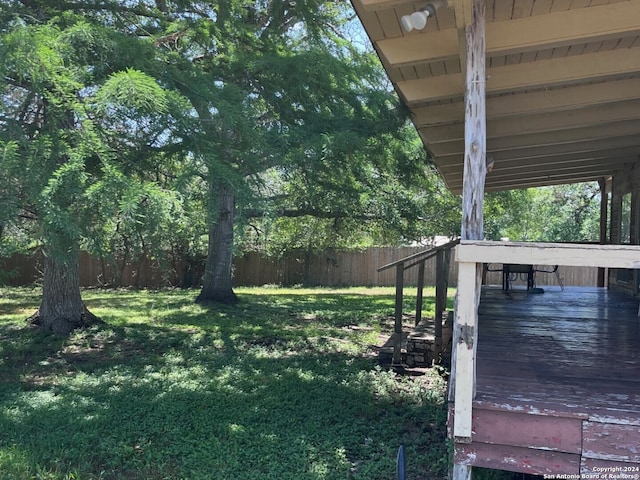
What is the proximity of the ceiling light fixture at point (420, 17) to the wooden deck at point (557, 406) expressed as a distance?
196 cm

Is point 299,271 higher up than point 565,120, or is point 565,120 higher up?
point 565,120

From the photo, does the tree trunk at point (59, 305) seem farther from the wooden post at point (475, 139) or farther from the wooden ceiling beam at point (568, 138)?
the wooden post at point (475, 139)

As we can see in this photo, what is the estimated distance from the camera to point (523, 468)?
267 cm

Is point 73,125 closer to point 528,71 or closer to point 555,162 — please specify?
point 528,71

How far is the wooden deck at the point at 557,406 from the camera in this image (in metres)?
2.60

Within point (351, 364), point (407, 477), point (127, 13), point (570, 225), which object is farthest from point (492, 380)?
point (570, 225)

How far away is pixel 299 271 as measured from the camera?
2084cm

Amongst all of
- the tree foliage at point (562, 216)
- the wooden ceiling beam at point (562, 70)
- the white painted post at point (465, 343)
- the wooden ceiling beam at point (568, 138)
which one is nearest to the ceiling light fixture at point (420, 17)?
the wooden ceiling beam at point (562, 70)

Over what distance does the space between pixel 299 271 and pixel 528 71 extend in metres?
17.2

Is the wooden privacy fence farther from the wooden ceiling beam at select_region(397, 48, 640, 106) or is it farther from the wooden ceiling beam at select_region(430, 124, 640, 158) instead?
the wooden ceiling beam at select_region(397, 48, 640, 106)

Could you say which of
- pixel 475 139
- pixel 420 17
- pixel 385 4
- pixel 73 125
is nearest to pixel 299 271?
pixel 73 125

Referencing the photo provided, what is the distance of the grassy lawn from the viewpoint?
389 centimetres

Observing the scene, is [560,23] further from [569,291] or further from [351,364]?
[569,291]

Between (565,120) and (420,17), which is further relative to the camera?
(565,120)
